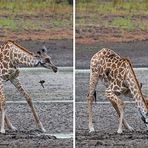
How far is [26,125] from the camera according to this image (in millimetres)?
5746

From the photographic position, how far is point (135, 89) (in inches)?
211

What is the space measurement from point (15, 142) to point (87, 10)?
1.98 m

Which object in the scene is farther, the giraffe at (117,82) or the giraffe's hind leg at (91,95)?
the giraffe's hind leg at (91,95)

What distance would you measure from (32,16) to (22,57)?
100 centimetres

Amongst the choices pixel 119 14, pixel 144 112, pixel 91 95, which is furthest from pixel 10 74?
pixel 119 14

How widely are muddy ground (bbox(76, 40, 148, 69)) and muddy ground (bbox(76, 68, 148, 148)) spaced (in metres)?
0.08

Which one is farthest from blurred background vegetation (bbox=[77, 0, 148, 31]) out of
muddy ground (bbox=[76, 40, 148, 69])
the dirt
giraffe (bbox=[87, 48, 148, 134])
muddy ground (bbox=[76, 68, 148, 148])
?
giraffe (bbox=[87, 48, 148, 134])

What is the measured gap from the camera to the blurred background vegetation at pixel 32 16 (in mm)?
6152

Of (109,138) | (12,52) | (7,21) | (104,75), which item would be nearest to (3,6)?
(7,21)

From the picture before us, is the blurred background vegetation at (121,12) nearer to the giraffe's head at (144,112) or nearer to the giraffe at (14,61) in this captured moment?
the giraffe at (14,61)

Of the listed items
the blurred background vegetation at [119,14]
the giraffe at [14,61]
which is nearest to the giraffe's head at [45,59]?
the giraffe at [14,61]

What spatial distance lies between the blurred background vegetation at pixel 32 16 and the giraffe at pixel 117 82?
34.2 inches

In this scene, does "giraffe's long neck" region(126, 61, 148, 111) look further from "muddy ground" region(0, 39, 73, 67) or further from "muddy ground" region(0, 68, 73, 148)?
"muddy ground" region(0, 39, 73, 67)

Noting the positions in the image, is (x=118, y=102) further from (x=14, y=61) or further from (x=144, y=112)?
(x=14, y=61)
